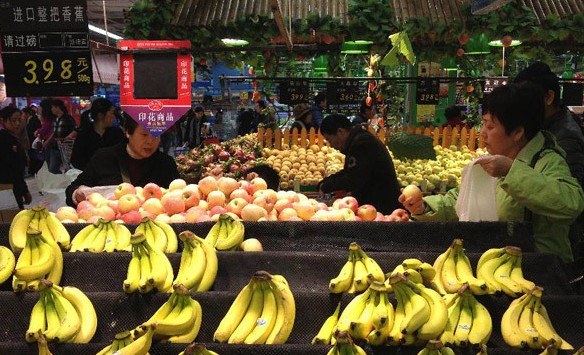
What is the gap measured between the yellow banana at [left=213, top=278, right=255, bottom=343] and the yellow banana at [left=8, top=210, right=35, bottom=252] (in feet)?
3.26

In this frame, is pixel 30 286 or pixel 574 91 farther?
pixel 574 91

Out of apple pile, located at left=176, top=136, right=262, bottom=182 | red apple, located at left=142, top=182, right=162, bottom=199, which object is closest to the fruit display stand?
red apple, located at left=142, top=182, right=162, bottom=199

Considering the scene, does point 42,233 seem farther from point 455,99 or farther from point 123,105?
point 455,99

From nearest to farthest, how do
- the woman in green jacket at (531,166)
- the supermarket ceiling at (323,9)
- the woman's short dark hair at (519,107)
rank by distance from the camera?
1. the woman in green jacket at (531,166)
2. the woman's short dark hair at (519,107)
3. the supermarket ceiling at (323,9)

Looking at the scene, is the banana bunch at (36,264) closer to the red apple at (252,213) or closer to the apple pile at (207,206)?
the apple pile at (207,206)

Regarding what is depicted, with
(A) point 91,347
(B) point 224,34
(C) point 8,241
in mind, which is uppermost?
(B) point 224,34

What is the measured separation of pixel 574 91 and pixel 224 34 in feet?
22.9

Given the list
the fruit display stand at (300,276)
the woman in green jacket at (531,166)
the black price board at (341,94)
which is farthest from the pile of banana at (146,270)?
the black price board at (341,94)

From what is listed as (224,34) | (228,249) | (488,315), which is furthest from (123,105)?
(488,315)

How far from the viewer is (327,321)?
1.98 meters

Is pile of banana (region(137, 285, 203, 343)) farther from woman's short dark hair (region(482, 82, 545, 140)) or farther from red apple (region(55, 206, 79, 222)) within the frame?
woman's short dark hair (region(482, 82, 545, 140))

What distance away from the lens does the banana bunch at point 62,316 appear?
73.9 inches

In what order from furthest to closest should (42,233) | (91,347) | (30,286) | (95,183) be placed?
(95,183) → (42,233) → (30,286) → (91,347)

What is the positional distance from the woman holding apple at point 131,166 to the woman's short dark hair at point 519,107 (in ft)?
8.64
